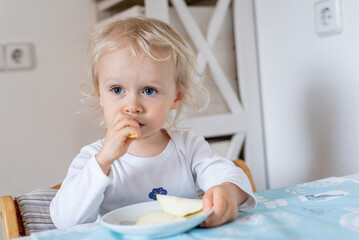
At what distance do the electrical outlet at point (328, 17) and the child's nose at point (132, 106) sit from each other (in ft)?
2.63

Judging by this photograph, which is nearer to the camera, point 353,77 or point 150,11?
point 353,77

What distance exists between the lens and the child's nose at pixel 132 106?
2.99ft

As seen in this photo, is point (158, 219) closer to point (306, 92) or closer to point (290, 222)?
point (290, 222)

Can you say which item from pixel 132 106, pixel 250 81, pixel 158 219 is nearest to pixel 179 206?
pixel 158 219

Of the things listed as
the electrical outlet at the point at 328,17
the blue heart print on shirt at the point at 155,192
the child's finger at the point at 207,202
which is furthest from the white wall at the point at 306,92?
the child's finger at the point at 207,202

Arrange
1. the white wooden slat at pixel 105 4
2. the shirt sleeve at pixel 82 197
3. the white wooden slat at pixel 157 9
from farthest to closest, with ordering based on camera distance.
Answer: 1. the white wooden slat at pixel 105 4
2. the white wooden slat at pixel 157 9
3. the shirt sleeve at pixel 82 197

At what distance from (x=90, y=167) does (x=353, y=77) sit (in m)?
0.92

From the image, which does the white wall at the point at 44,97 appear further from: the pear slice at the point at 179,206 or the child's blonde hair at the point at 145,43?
the pear slice at the point at 179,206

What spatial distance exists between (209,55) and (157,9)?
27cm

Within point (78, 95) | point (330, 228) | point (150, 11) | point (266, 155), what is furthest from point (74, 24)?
point (330, 228)

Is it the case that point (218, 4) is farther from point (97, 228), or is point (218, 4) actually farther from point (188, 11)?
point (97, 228)

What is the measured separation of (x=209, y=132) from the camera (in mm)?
1806

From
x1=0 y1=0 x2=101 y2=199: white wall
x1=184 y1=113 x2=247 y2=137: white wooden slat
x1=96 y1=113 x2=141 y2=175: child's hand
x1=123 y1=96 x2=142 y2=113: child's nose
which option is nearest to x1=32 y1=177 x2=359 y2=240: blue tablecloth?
x1=96 y1=113 x2=141 y2=175: child's hand

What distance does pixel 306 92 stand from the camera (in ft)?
5.34
